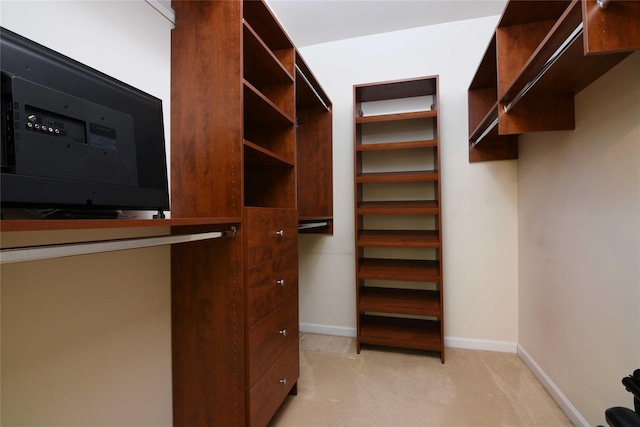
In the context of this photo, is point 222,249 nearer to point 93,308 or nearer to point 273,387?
point 93,308

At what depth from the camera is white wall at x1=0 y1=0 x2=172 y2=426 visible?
33.3 inches

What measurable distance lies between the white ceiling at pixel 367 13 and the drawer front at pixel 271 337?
2183 millimetres

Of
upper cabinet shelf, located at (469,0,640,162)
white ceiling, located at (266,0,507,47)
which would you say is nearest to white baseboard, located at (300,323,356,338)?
upper cabinet shelf, located at (469,0,640,162)

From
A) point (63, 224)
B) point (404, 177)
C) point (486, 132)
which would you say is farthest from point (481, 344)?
point (63, 224)

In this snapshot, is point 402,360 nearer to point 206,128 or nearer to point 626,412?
point 626,412

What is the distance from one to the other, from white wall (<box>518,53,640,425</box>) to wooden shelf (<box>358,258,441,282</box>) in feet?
2.21

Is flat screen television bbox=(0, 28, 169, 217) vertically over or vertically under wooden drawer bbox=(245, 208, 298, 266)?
over

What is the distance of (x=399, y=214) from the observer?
2312mm

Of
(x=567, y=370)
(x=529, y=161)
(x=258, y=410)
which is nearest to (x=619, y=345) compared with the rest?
(x=567, y=370)

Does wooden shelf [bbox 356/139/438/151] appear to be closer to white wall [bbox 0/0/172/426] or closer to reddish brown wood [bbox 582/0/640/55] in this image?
reddish brown wood [bbox 582/0/640/55]

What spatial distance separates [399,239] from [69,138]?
1.98m

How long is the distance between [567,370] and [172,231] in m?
2.19

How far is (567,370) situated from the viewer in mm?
1494

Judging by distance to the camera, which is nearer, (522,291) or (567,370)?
(567,370)
